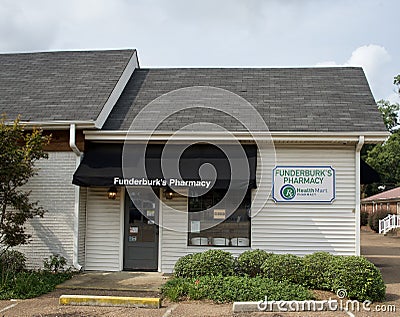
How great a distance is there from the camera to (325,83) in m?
15.6

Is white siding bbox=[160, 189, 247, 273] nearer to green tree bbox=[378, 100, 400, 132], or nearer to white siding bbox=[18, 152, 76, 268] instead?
white siding bbox=[18, 152, 76, 268]

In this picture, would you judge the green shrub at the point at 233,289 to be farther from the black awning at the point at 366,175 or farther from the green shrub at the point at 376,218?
the green shrub at the point at 376,218

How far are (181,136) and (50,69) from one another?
5953 mm

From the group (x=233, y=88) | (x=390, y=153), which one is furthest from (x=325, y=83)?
(x=390, y=153)

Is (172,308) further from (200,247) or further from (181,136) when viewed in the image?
(181,136)

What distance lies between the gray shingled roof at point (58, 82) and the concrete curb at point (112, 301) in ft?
15.3

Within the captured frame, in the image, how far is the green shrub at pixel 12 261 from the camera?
11.8 meters

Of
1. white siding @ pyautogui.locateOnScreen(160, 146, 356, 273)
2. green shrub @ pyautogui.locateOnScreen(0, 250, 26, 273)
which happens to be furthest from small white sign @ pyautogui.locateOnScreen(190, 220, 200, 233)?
green shrub @ pyautogui.locateOnScreen(0, 250, 26, 273)

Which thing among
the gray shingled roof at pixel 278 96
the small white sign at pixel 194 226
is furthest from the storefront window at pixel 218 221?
the gray shingled roof at pixel 278 96

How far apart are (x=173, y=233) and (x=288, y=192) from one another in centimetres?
303

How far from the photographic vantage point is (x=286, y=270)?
426 inches

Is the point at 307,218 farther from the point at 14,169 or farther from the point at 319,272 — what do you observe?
the point at 14,169

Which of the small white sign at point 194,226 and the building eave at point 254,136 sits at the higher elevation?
the building eave at point 254,136

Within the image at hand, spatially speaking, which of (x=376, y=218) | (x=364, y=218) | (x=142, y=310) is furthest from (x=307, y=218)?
(x=364, y=218)
